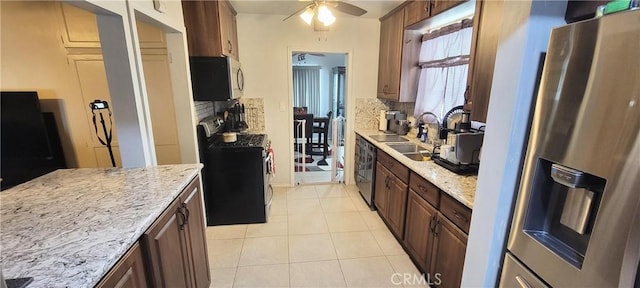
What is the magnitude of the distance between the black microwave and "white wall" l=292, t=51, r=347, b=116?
4.57 metres

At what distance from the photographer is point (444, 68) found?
2672mm

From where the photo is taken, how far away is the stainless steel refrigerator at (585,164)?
71cm

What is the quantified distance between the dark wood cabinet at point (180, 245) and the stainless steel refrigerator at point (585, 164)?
1528mm

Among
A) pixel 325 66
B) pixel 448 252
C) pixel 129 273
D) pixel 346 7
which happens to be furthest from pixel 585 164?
pixel 325 66

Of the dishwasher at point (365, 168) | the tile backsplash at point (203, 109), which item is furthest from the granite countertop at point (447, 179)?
the tile backsplash at point (203, 109)

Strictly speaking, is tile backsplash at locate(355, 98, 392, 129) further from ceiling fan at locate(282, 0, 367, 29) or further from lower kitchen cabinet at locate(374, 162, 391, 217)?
ceiling fan at locate(282, 0, 367, 29)

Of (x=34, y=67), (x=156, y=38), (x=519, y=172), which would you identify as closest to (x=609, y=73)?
(x=519, y=172)

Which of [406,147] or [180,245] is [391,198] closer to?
[406,147]

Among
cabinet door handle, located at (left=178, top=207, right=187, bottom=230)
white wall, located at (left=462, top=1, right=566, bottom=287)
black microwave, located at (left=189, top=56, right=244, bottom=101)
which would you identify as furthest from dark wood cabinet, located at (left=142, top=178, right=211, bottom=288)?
white wall, located at (left=462, top=1, right=566, bottom=287)

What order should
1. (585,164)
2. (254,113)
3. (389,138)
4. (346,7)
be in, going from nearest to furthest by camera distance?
(585,164)
(346,7)
(389,138)
(254,113)

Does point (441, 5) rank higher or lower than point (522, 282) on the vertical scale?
higher

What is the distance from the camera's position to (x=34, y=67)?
242 cm

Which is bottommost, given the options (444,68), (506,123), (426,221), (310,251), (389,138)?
(310,251)

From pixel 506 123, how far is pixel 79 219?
69.5 inches
